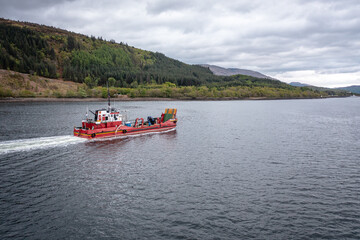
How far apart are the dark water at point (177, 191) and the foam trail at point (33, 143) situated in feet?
0.51

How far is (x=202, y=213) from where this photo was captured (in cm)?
2044

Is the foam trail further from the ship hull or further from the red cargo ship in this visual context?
the red cargo ship

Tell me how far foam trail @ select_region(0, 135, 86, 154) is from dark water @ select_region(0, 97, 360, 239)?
0.51ft

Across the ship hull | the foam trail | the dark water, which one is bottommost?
the dark water

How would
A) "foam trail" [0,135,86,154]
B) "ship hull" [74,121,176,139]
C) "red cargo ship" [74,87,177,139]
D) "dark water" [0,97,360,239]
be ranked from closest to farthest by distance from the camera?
"dark water" [0,97,360,239] → "foam trail" [0,135,86,154] → "ship hull" [74,121,176,139] → "red cargo ship" [74,87,177,139]

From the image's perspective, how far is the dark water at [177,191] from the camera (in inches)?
719

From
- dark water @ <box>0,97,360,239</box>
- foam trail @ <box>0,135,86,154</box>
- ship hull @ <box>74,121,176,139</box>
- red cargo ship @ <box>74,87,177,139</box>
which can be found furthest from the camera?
red cargo ship @ <box>74,87,177,139</box>

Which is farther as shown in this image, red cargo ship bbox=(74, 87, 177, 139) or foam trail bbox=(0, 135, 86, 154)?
red cargo ship bbox=(74, 87, 177, 139)

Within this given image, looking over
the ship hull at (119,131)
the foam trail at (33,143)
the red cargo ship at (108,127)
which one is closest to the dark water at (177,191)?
the foam trail at (33,143)

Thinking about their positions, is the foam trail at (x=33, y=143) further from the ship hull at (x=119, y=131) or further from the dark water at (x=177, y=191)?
the ship hull at (x=119, y=131)

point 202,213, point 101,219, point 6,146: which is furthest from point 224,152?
point 6,146

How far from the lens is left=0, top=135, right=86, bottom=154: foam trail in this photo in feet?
126

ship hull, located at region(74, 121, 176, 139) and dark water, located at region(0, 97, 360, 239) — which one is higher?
ship hull, located at region(74, 121, 176, 139)

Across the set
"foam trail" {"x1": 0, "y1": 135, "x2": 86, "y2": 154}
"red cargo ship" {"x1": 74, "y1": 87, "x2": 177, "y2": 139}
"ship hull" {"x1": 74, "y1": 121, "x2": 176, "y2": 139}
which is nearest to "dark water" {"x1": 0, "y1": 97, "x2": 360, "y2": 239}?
"foam trail" {"x1": 0, "y1": 135, "x2": 86, "y2": 154}
